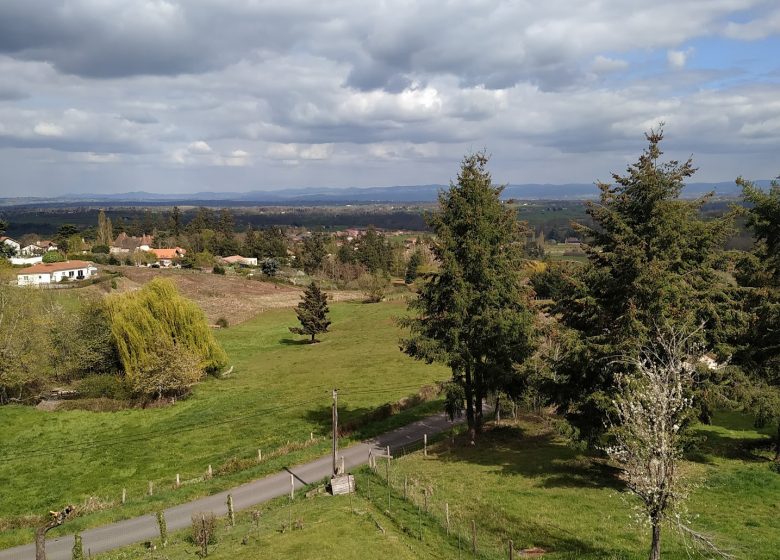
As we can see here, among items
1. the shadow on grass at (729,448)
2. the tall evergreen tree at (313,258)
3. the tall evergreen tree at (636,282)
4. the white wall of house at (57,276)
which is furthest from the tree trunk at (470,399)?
the tall evergreen tree at (313,258)

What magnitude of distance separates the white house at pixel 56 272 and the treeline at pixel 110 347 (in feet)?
153

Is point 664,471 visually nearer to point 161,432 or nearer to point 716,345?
point 716,345

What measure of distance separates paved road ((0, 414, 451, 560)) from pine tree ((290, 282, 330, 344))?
40.5 m

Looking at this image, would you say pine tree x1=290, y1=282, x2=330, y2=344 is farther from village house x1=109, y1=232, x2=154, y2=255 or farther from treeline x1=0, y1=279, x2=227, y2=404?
village house x1=109, y1=232, x2=154, y2=255

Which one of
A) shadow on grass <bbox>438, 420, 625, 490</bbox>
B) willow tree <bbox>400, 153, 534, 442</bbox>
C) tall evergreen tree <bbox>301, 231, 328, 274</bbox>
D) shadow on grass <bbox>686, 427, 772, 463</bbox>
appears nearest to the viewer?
shadow on grass <bbox>438, 420, 625, 490</bbox>

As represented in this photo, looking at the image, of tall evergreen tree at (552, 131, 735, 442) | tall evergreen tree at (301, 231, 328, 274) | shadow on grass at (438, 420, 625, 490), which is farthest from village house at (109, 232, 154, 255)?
tall evergreen tree at (552, 131, 735, 442)

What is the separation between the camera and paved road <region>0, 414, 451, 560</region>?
77.1ft

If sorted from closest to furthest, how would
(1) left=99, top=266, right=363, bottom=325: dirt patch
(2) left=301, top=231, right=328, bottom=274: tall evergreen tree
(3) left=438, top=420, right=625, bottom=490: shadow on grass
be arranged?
(3) left=438, top=420, right=625, bottom=490: shadow on grass → (1) left=99, top=266, right=363, bottom=325: dirt patch → (2) left=301, top=231, right=328, bottom=274: tall evergreen tree

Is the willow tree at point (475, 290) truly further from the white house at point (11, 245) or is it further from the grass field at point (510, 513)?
the white house at point (11, 245)

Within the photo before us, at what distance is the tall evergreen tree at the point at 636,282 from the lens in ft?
68.8

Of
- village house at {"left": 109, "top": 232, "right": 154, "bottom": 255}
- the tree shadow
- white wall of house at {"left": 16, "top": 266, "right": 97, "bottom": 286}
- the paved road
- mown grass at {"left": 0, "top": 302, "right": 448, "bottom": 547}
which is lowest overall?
the tree shadow

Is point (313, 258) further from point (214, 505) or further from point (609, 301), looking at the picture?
point (609, 301)

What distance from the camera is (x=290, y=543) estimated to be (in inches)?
787

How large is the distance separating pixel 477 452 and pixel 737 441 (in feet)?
45.7
